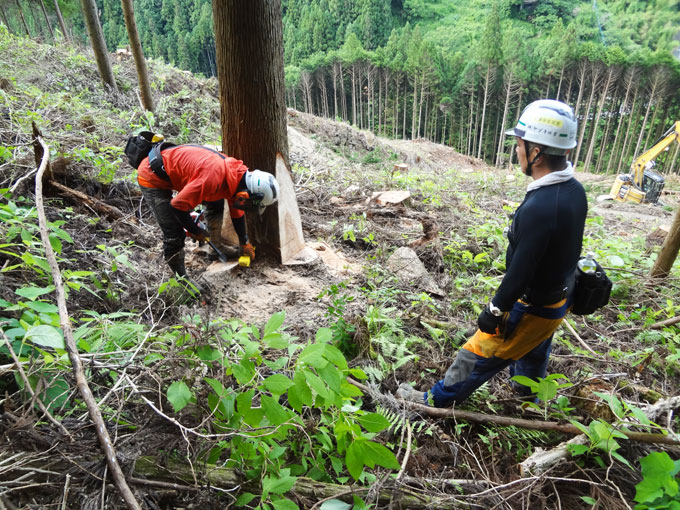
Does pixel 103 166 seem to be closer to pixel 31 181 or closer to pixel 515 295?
pixel 31 181

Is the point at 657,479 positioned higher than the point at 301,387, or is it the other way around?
the point at 301,387

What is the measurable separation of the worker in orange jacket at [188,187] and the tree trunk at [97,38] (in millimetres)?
6592

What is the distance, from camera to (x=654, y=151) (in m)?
16.2

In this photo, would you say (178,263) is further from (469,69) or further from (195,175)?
(469,69)

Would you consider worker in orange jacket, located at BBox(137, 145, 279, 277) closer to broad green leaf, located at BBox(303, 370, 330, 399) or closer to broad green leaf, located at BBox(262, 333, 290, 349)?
broad green leaf, located at BBox(262, 333, 290, 349)

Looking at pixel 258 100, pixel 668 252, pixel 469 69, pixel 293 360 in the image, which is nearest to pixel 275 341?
pixel 293 360

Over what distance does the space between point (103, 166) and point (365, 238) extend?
3.68m

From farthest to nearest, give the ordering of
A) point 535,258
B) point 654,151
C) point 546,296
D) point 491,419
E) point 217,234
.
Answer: point 654,151 < point 217,234 < point 491,419 < point 546,296 < point 535,258

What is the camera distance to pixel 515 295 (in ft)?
7.21


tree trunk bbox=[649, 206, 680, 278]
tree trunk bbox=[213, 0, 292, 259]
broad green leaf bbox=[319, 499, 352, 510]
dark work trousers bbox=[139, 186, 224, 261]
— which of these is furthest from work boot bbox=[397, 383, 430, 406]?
tree trunk bbox=[649, 206, 680, 278]

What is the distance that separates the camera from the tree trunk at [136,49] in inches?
272

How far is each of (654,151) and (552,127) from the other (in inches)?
782

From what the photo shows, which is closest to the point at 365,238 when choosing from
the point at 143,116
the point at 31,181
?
the point at 31,181

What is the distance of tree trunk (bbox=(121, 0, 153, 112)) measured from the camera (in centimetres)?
692
